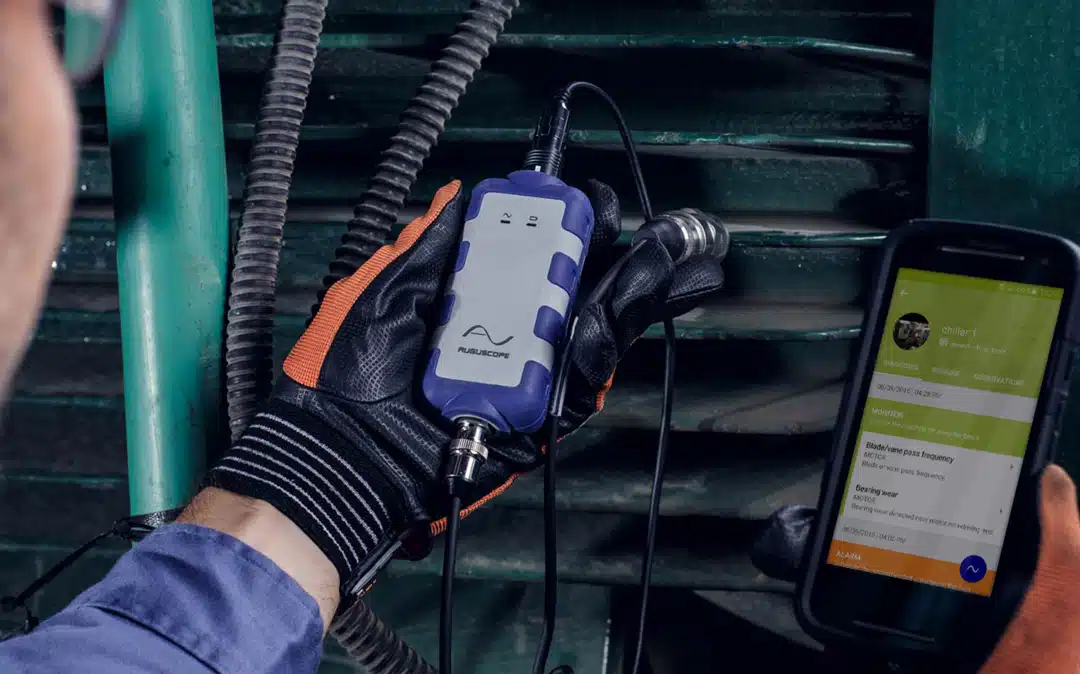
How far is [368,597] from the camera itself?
941mm

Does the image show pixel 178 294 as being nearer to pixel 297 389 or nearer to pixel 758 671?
pixel 297 389

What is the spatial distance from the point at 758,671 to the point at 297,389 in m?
0.56

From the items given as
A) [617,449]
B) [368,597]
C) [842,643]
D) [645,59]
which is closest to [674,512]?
[617,449]

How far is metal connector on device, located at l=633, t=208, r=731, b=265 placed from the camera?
68 centimetres

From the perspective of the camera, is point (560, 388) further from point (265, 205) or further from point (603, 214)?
point (265, 205)

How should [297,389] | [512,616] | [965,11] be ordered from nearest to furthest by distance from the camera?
[297,389] < [965,11] < [512,616]

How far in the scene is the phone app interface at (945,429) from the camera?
26.8 inches

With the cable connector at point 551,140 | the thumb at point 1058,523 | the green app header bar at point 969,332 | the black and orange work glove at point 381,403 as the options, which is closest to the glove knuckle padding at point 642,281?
the black and orange work glove at point 381,403

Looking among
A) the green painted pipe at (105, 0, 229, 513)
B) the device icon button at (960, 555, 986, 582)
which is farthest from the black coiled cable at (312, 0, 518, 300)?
the device icon button at (960, 555, 986, 582)

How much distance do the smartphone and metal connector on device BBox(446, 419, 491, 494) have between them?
0.31 metres

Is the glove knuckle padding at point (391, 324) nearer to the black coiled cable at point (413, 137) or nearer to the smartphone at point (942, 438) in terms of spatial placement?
the black coiled cable at point (413, 137)

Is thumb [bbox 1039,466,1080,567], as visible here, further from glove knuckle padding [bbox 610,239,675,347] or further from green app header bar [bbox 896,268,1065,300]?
glove knuckle padding [bbox 610,239,675,347]

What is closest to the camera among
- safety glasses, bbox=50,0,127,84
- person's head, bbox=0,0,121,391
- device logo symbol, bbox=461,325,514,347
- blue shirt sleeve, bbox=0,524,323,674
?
person's head, bbox=0,0,121,391

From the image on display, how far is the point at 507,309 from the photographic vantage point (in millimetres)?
638
